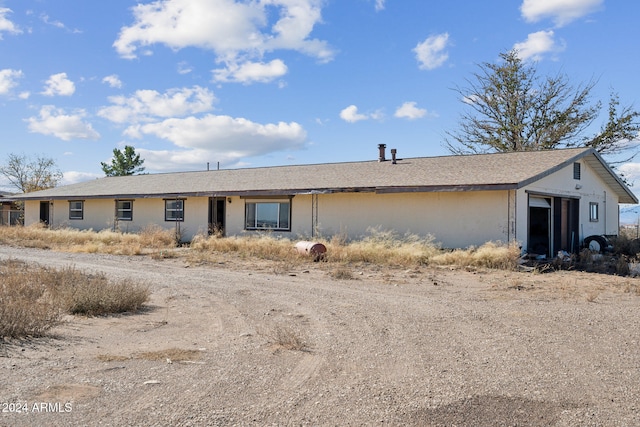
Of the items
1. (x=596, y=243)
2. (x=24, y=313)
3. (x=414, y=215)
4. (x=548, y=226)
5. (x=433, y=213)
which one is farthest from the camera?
(x=596, y=243)

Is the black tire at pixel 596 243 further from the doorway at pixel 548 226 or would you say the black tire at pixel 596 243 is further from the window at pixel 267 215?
the window at pixel 267 215

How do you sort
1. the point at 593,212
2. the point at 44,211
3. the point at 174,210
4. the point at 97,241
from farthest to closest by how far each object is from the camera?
the point at 44,211 < the point at 174,210 < the point at 97,241 < the point at 593,212

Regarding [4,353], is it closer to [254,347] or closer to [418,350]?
[254,347]

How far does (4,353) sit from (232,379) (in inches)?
106

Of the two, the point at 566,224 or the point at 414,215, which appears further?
the point at 566,224

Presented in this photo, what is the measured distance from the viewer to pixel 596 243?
20.6 m

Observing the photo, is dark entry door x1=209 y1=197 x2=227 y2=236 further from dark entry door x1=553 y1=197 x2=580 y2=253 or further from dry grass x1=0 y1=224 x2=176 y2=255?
dark entry door x1=553 y1=197 x2=580 y2=253

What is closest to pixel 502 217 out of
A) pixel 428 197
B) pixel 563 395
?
pixel 428 197

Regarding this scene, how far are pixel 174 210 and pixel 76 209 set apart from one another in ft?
24.4

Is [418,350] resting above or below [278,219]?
below

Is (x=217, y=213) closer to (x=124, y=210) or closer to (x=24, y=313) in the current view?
(x=124, y=210)

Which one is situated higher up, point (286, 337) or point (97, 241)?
point (97, 241)

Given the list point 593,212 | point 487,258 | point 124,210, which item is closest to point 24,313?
point 487,258

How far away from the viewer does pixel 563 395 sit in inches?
182
